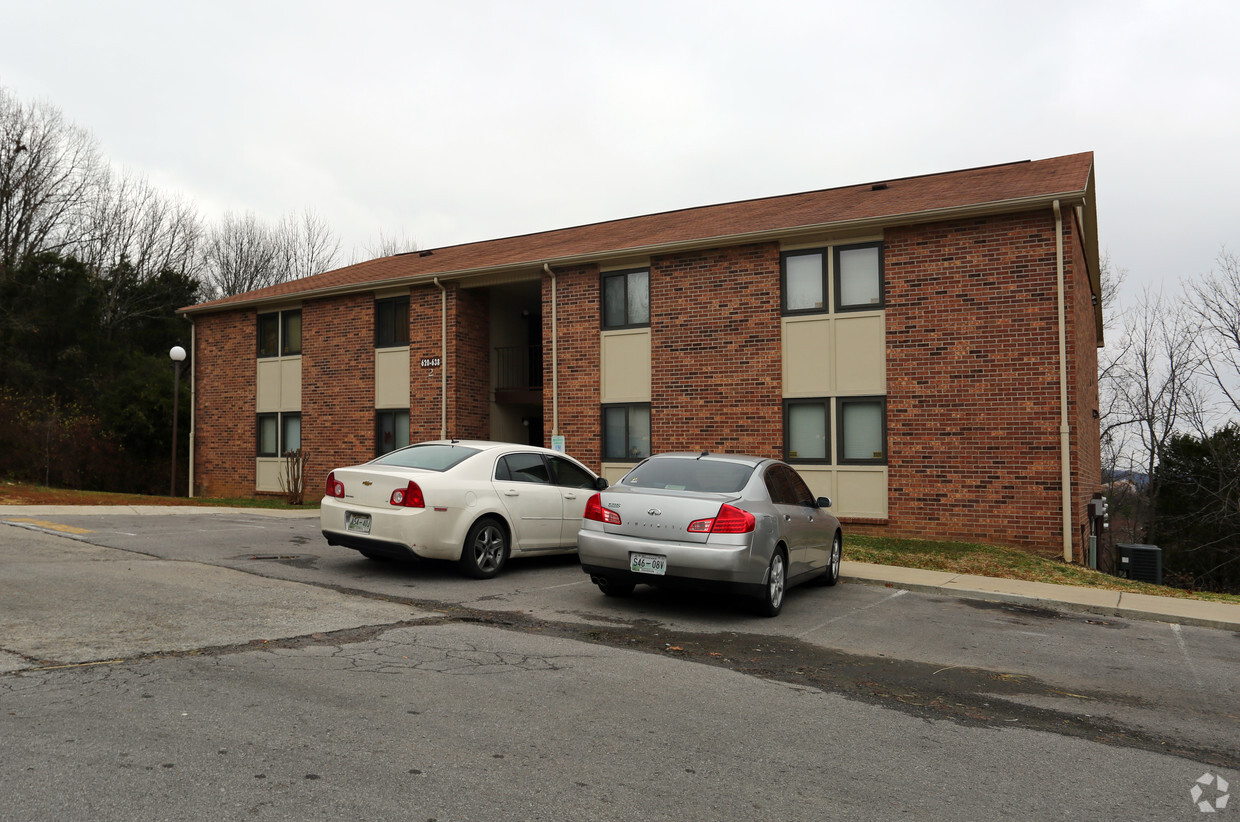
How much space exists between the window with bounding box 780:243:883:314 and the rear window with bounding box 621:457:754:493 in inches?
314

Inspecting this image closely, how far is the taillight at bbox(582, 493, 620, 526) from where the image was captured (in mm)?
8203

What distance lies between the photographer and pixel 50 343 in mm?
31422

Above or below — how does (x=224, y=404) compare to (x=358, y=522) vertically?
above

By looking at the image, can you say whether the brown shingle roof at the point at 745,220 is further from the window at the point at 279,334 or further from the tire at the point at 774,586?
the tire at the point at 774,586

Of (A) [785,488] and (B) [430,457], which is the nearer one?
(A) [785,488]

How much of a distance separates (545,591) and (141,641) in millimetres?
3889

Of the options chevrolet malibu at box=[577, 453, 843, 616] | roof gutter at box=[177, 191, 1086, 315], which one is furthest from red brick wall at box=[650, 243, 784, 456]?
chevrolet malibu at box=[577, 453, 843, 616]

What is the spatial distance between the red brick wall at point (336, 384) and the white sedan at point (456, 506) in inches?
465

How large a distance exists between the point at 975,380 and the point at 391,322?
13.3m

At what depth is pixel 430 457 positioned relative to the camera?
9836 millimetres

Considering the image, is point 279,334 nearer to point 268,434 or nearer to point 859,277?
point 268,434

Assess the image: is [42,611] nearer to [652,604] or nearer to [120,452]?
[652,604]

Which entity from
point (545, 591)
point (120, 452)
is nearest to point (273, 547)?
point (545, 591)

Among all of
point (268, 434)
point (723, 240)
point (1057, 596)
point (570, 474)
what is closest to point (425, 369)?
point (268, 434)
